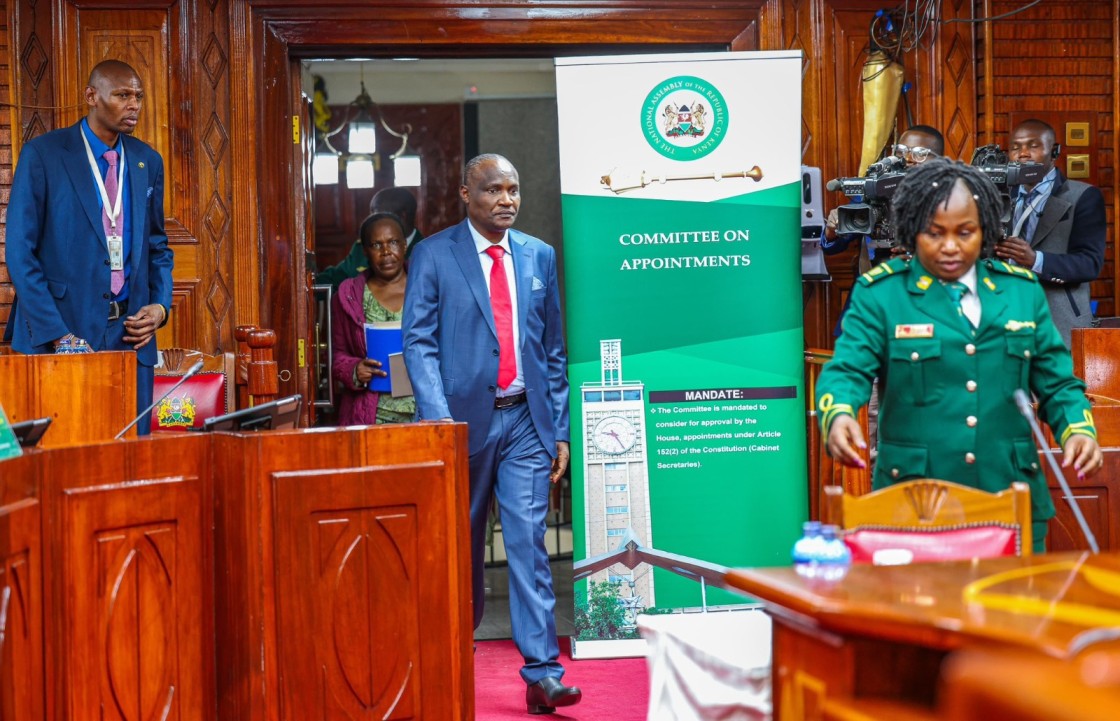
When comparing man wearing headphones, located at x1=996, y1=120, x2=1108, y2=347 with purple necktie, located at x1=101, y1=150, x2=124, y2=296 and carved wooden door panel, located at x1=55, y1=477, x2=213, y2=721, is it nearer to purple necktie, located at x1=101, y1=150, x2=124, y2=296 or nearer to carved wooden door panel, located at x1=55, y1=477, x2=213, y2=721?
purple necktie, located at x1=101, y1=150, x2=124, y2=296

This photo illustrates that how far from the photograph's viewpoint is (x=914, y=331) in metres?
3.35

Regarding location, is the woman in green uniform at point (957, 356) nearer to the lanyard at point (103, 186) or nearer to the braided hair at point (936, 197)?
the braided hair at point (936, 197)

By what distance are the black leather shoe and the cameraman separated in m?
2.32

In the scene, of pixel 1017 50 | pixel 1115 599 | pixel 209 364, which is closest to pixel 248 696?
pixel 1115 599

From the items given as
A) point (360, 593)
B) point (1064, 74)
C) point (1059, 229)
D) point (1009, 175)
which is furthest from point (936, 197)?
point (1064, 74)

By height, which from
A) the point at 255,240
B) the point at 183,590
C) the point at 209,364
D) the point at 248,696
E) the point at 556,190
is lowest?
the point at 248,696

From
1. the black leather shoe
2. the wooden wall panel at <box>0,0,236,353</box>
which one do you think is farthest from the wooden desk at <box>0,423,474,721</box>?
the wooden wall panel at <box>0,0,236,353</box>

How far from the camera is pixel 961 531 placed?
2.88 metres

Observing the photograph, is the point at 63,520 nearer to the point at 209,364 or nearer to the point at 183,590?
the point at 183,590

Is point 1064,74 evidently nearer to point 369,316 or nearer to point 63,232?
point 369,316

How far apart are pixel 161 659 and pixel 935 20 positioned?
4844mm

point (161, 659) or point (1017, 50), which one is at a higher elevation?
point (1017, 50)

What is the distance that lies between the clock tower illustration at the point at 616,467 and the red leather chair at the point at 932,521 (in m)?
2.51

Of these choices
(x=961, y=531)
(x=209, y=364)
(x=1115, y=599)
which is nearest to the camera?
(x=1115, y=599)
